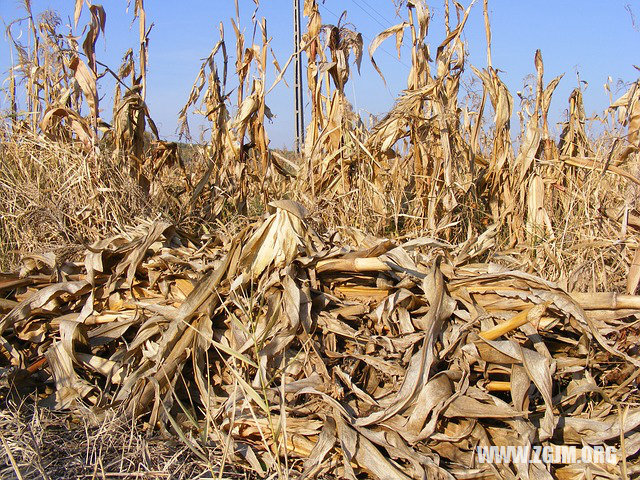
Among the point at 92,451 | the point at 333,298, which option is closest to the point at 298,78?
the point at 333,298

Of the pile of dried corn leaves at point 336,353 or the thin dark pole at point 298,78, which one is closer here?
the pile of dried corn leaves at point 336,353

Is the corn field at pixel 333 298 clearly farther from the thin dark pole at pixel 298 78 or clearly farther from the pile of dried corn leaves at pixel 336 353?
the thin dark pole at pixel 298 78

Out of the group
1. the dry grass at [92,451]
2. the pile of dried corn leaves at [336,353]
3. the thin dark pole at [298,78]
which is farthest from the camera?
the thin dark pole at [298,78]

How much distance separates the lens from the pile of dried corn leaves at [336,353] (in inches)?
55.2

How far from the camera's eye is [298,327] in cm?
164

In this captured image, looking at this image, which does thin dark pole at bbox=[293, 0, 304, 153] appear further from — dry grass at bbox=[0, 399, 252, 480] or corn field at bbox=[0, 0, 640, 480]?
dry grass at bbox=[0, 399, 252, 480]

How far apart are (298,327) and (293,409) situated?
0.84ft

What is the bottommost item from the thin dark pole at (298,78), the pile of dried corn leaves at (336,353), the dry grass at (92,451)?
the dry grass at (92,451)

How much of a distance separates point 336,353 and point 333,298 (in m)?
0.21

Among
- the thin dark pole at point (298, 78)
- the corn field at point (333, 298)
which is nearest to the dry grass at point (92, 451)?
the corn field at point (333, 298)

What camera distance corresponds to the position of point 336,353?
163cm

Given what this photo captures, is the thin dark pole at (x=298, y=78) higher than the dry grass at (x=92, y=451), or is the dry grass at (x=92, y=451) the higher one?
the thin dark pole at (x=298, y=78)

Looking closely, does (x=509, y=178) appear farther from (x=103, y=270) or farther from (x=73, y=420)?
(x=73, y=420)

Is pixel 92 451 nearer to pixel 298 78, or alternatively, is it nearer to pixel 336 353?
pixel 336 353
